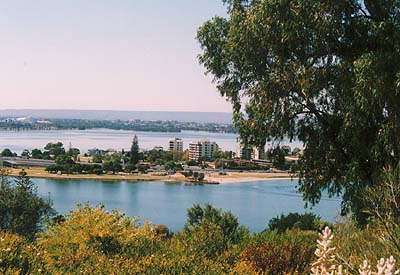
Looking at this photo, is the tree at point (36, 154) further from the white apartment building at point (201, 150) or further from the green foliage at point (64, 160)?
the white apartment building at point (201, 150)

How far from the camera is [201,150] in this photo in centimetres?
7362

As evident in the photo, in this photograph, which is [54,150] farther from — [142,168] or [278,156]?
[278,156]

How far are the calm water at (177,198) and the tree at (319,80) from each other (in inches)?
746

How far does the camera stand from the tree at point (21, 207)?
16203mm

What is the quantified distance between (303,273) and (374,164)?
2.89m

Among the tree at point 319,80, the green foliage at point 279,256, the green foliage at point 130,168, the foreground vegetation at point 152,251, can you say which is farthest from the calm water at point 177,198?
the green foliage at point 279,256

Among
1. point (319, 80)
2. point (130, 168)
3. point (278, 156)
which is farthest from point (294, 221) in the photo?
point (130, 168)

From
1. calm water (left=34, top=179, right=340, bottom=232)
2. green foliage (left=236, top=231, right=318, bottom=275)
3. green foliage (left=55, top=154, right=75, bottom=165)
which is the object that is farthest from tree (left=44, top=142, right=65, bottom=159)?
green foliage (left=236, top=231, right=318, bottom=275)

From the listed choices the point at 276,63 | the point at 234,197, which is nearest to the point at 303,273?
the point at 276,63

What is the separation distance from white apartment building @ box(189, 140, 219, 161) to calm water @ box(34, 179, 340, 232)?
22228 mm

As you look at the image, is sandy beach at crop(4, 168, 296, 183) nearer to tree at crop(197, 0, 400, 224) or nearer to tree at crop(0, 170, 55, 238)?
tree at crop(0, 170, 55, 238)

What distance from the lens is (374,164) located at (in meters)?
7.66

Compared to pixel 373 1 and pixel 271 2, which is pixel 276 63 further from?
pixel 373 1

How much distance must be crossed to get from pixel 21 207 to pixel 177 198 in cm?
2390
